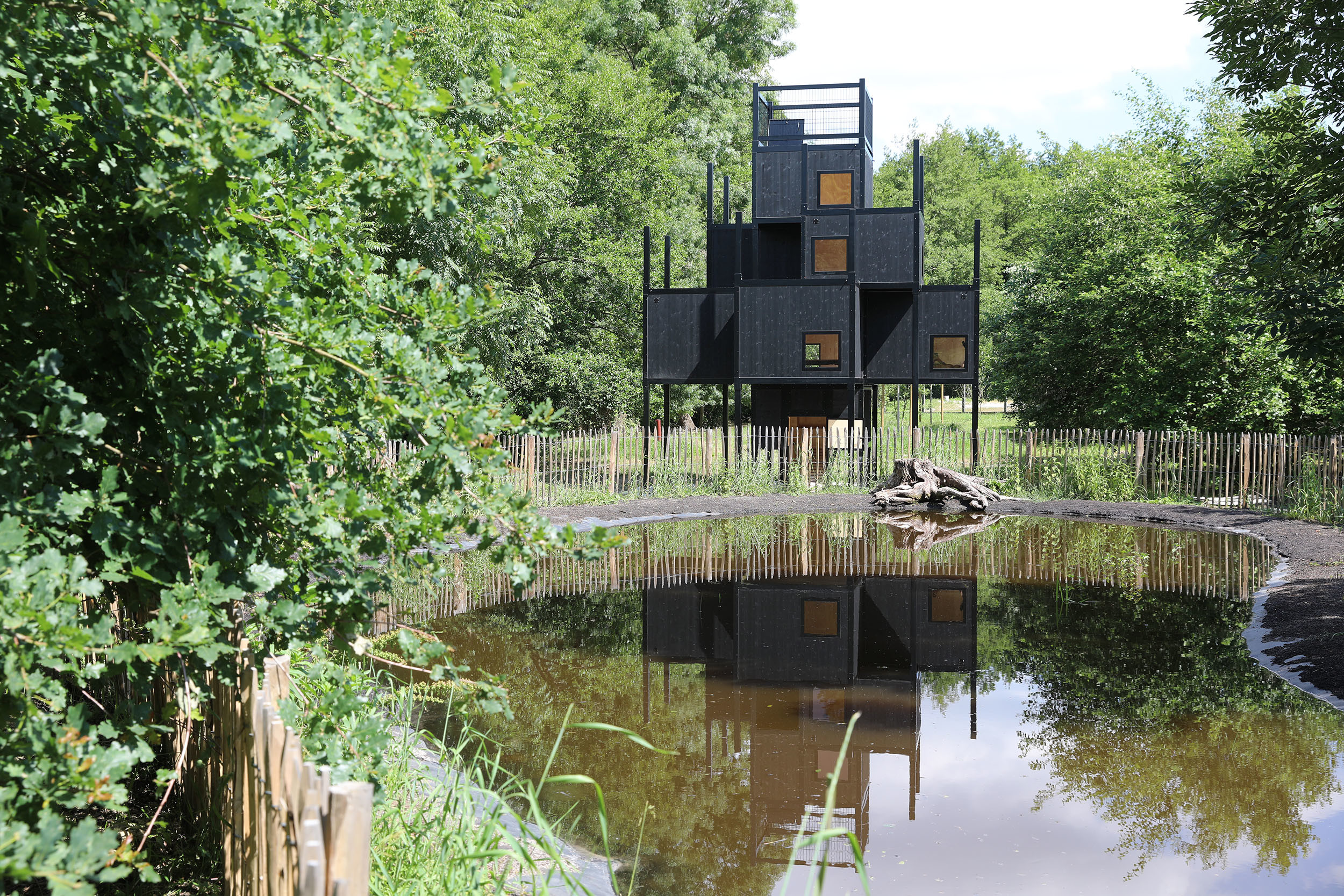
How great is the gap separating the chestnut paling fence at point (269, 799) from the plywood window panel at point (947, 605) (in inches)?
350

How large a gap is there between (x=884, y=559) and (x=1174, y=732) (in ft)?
26.9

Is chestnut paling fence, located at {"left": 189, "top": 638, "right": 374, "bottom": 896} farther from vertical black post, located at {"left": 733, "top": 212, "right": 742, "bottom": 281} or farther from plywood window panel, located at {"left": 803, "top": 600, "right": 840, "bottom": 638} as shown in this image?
vertical black post, located at {"left": 733, "top": 212, "right": 742, "bottom": 281}

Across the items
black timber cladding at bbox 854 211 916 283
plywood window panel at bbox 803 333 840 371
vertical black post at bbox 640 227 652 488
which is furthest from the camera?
black timber cladding at bbox 854 211 916 283

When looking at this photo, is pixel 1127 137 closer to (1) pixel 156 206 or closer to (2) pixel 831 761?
(2) pixel 831 761

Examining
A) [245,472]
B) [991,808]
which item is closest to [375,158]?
[245,472]

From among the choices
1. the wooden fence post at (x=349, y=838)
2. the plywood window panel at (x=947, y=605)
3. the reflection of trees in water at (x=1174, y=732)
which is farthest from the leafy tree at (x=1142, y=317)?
the wooden fence post at (x=349, y=838)

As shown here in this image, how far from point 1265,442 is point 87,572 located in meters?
23.9

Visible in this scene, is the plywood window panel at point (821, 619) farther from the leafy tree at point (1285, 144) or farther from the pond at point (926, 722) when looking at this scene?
the leafy tree at point (1285, 144)

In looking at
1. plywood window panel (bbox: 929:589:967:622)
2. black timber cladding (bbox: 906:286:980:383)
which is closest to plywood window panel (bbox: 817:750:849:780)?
plywood window panel (bbox: 929:589:967:622)

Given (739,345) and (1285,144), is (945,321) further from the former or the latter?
A: (1285,144)

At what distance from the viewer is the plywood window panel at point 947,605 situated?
1220 centimetres

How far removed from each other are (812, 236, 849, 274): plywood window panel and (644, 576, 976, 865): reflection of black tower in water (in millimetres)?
15364

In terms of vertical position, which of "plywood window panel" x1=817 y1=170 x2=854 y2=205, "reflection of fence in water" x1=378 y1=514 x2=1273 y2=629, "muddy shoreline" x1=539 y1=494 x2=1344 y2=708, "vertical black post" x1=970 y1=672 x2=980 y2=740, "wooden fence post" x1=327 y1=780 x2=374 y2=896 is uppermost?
"plywood window panel" x1=817 y1=170 x2=854 y2=205

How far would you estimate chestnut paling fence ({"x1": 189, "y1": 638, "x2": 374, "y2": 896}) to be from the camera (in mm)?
3002
